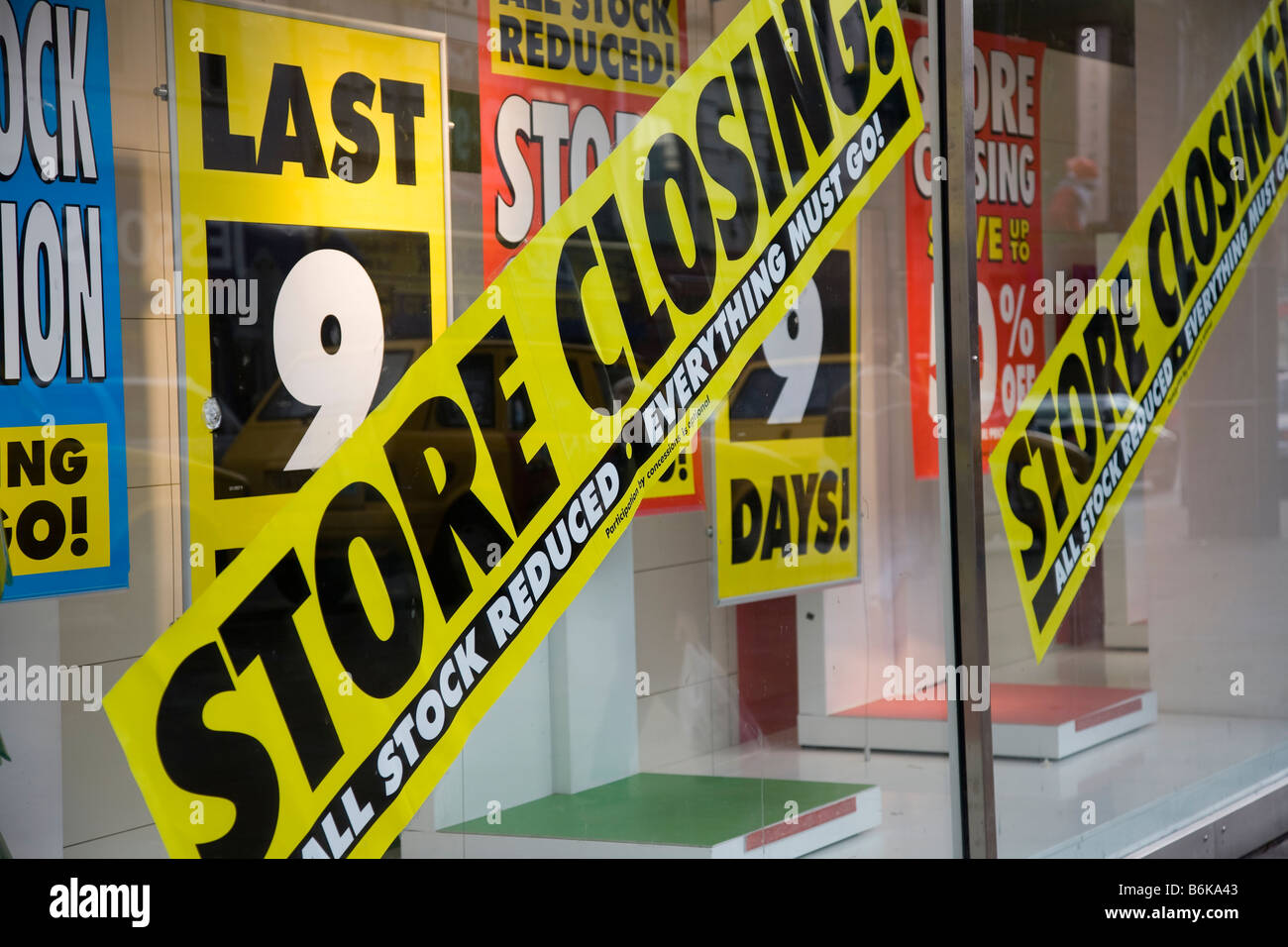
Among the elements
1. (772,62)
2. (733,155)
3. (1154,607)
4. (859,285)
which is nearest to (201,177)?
(733,155)

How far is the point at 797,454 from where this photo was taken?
3.09m

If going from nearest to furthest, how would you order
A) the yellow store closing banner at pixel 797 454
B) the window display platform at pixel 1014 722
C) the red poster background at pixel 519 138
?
the red poster background at pixel 519 138
the yellow store closing banner at pixel 797 454
the window display platform at pixel 1014 722

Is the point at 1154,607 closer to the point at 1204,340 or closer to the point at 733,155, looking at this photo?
the point at 1204,340

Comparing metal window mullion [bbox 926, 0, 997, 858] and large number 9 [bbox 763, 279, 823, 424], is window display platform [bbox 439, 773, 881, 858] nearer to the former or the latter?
metal window mullion [bbox 926, 0, 997, 858]

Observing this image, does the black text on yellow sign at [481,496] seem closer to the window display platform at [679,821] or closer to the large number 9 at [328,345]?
the large number 9 at [328,345]

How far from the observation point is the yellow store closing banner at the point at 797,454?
2.91 meters

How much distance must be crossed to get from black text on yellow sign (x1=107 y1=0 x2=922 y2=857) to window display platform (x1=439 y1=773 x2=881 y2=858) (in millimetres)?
276

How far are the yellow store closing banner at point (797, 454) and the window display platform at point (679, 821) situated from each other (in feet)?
1.26

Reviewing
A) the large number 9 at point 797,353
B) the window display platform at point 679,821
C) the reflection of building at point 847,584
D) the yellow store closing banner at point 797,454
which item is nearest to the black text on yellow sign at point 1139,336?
the reflection of building at point 847,584

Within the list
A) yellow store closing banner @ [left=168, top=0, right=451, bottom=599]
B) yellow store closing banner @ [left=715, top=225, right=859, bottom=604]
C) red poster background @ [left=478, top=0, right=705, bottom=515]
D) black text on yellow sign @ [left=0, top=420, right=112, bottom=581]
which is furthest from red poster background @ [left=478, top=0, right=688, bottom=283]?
black text on yellow sign @ [left=0, top=420, right=112, bottom=581]

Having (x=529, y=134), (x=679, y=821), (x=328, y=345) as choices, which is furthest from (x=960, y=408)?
(x=328, y=345)

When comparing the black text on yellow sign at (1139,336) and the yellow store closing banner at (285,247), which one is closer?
the yellow store closing banner at (285,247)

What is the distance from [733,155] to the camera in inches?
112
